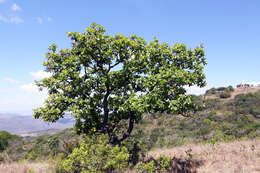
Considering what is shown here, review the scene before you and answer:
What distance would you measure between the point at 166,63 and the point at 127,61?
6.97 ft

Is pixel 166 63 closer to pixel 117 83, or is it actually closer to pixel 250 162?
pixel 117 83

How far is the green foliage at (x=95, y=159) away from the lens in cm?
773

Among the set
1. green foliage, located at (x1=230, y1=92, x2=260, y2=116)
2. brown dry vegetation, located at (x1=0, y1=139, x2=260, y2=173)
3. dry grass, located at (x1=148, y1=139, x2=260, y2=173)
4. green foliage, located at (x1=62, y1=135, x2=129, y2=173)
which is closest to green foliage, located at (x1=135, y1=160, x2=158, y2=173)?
brown dry vegetation, located at (x1=0, y1=139, x2=260, y2=173)

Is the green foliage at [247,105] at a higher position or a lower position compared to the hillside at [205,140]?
higher

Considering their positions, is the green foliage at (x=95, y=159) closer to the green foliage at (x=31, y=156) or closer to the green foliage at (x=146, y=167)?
the green foliage at (x=146, y=167)

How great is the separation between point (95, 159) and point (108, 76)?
14.0ft

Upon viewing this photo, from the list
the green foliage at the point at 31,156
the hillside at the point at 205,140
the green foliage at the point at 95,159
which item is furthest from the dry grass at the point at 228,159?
the green foliage at the point at 31,156

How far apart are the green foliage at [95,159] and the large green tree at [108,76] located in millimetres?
1735

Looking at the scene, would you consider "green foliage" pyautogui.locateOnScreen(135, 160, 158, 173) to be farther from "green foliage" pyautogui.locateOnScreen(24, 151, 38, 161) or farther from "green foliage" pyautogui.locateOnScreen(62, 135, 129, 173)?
"green foliage" pyautogui.locateOnScreen(24, 151, 38, 161)

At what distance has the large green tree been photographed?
9.40 m

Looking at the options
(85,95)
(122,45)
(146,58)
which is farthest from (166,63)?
(85,95)

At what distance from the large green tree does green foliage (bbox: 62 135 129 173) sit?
68.3 inches

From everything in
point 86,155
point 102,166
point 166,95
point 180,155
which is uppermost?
point 166,95

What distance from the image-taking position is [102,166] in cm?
796
